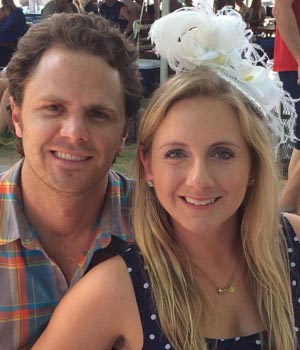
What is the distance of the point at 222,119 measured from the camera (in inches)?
56.2

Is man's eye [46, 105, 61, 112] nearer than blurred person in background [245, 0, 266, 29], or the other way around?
man's eye [46, 105, 61, 112]

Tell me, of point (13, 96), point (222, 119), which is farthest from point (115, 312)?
point (13, 96)

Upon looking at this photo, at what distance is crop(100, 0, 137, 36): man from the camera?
8.64 meters

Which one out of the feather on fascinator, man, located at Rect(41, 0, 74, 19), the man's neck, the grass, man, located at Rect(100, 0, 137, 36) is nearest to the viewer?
the feather on fascinator

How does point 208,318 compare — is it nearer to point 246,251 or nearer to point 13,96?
point 246,251

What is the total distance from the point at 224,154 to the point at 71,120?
0.46 meters

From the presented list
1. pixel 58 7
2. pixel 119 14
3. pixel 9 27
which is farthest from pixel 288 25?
pixel 119 14

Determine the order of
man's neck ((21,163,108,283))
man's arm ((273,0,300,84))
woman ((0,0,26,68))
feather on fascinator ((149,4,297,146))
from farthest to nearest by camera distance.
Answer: woman ((0,0,26,68)), man's arm ((273,0,300,84)), man's neck ((21,163,108,283)), feather on fascinator ((149,4,297,146))

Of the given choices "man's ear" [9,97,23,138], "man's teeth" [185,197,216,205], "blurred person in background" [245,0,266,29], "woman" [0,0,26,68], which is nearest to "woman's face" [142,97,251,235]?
"man's teeth" [185,197,216,205]

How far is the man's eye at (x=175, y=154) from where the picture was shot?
Answer: 56.1 inches

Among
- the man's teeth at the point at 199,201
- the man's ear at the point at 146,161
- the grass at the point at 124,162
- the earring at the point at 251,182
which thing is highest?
the man's ear at the point at 146,161

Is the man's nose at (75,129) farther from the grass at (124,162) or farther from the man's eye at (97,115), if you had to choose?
the grass at (124,162)

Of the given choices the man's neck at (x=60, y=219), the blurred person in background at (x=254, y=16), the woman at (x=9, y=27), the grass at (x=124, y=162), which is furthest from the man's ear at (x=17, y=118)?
the blurred person in background at (x=254, y=16)

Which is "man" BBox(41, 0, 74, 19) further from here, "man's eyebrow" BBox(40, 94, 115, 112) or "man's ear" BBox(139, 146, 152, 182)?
"man's ear" BBox(139, 146, 152, 182)
